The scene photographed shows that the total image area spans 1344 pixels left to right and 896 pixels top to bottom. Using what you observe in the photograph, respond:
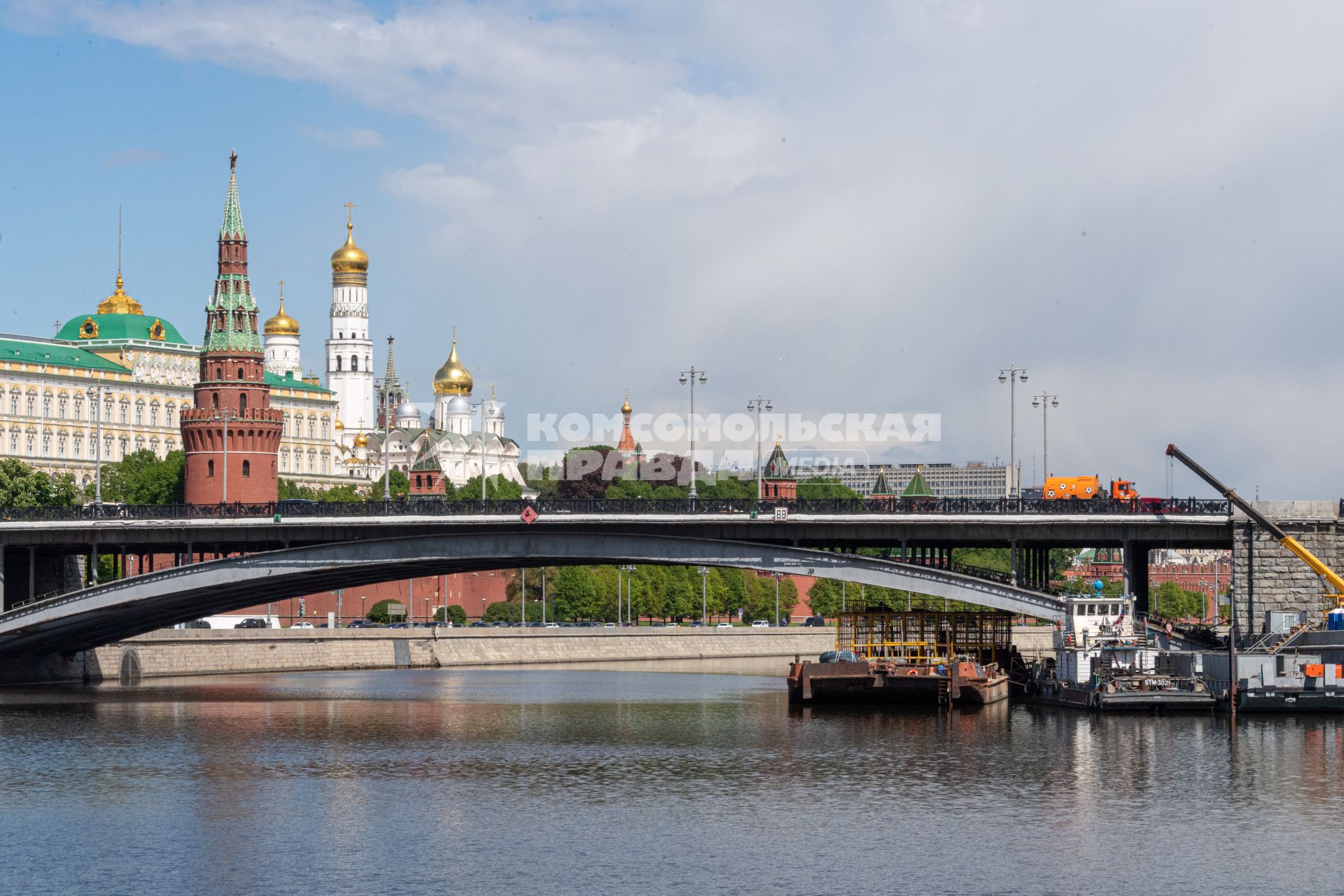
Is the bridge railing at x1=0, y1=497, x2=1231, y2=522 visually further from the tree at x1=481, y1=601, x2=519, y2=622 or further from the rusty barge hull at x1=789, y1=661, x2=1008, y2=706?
the tree at x1=481, y1=601, x2=519, y2=622

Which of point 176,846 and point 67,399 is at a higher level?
point 67,399

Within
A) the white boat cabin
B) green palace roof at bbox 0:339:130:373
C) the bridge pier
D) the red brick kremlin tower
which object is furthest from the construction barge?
green palace roof at bbox 0:339:130:373

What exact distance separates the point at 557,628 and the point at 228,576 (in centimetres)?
4528

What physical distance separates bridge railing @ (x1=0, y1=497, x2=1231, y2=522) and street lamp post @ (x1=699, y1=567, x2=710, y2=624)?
2507 inches

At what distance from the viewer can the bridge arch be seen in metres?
75.7

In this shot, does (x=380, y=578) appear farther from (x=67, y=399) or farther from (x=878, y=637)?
(x=67, y=399)

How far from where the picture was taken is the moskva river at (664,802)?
40969 millimetres

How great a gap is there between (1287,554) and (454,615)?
78756mm

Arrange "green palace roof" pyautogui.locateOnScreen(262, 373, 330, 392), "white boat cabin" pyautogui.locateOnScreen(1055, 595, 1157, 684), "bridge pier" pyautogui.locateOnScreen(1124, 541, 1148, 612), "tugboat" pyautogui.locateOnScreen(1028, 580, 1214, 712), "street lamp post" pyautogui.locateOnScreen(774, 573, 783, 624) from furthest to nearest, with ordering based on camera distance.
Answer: "green palace roof" pyautogui.locateOnScreen(262, 373, 330, 392), "street lamp post" pyautogui.locateOnScreen(774, 573, 783, 624), "bridge pier" pyautogui.locateOnScreen(1124, 541, 1148, 612), "white boat cabin" pyautogui.locateOnScreen(1055, 595, 1157, 684), "tugboat" pyautogui.locateOnScreen(1028, 580, 1214, 712)

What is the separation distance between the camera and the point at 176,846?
1731 inches

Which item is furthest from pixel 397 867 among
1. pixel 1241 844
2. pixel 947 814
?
pixel 1241 844

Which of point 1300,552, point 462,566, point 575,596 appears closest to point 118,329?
point 575,596

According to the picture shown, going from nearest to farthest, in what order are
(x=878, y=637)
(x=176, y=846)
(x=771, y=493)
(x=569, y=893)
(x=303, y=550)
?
(x=569, y=893) < (x=176, y=846) < (x=303, y=550) < (x=878, y=637) < (x=771, y=493)

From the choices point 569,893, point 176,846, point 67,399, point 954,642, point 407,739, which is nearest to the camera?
point 569,893
